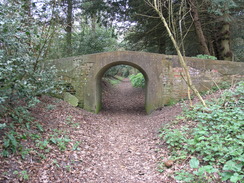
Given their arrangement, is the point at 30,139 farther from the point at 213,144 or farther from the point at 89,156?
the point at 213,144

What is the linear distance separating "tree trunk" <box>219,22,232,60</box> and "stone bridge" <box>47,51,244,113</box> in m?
1.78

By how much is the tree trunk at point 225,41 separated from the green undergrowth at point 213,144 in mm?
5384

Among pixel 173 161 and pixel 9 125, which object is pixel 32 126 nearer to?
pixel 9 125

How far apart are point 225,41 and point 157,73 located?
4.87 metres

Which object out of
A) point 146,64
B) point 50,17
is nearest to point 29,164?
point 50,17

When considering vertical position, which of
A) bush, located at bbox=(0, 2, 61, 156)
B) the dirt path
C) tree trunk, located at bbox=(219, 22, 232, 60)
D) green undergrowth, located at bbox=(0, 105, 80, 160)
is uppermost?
tree trunk, located at bbox=(219, 22, 232, 60)

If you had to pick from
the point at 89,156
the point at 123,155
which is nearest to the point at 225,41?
the point at 123,155

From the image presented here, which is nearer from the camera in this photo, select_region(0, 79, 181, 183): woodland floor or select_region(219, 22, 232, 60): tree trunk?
select_region(0, 79, 181, 183): woodland floor

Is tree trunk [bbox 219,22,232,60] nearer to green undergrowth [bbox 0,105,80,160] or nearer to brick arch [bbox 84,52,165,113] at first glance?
brick arch [bbox 84,52,165,113]

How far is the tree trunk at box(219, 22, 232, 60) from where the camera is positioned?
999 cm

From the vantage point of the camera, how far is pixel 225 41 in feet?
33.0

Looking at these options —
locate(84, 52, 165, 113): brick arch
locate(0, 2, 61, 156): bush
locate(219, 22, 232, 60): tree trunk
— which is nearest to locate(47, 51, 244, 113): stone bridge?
locate(84, 52, 165, 113): brick arch

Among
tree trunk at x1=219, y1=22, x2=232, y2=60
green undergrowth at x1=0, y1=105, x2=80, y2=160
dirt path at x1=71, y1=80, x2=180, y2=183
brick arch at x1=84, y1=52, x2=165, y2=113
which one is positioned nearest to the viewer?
green undergrowth at x1=0, y1=105, x2=80, y2=160

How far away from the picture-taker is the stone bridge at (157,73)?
822cm
